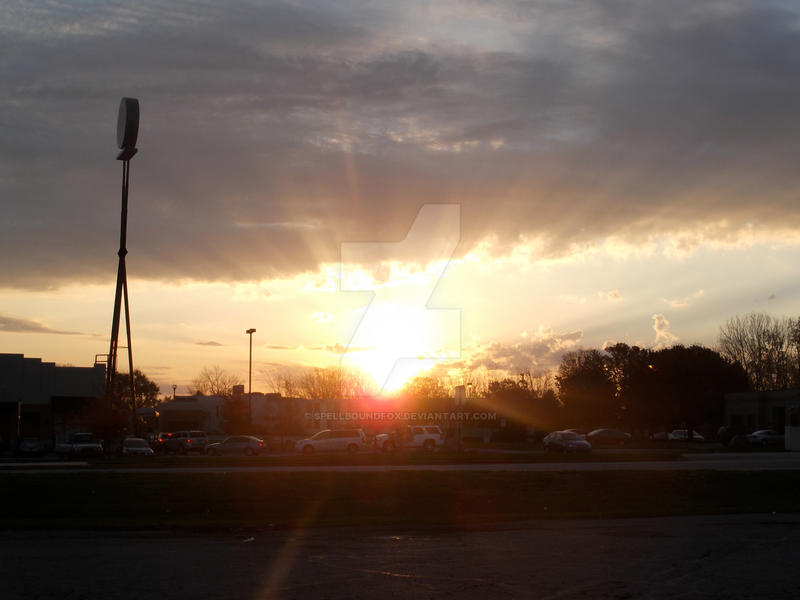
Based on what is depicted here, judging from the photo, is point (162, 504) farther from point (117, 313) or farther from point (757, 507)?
point (117, 313)

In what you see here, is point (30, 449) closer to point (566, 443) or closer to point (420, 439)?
point (420, 439)

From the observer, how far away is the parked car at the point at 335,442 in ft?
156

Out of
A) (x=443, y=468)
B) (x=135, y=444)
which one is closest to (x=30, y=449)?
(x=135, y=444)

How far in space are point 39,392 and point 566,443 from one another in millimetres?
45075

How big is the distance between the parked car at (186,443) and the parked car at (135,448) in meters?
5.31

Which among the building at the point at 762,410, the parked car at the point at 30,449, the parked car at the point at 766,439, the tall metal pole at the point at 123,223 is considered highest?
the tall metal pole at the point at 123,223

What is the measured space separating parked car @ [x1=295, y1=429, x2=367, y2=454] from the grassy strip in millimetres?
21851

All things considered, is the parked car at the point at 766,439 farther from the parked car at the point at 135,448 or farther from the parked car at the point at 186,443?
the parked car at the point at 135,448

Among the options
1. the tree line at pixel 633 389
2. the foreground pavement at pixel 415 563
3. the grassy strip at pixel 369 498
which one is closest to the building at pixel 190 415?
the tree line at pixel 633 389

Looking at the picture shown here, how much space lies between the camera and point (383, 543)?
1434cm

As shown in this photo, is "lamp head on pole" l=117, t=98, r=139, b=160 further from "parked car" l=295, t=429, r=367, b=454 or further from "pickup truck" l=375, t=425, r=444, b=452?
"pickup truck" l=375, t=425, r=444, b=452

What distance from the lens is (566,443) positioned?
49.8 m

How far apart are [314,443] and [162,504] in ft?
88.7

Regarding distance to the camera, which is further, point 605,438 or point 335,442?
point 605,438
